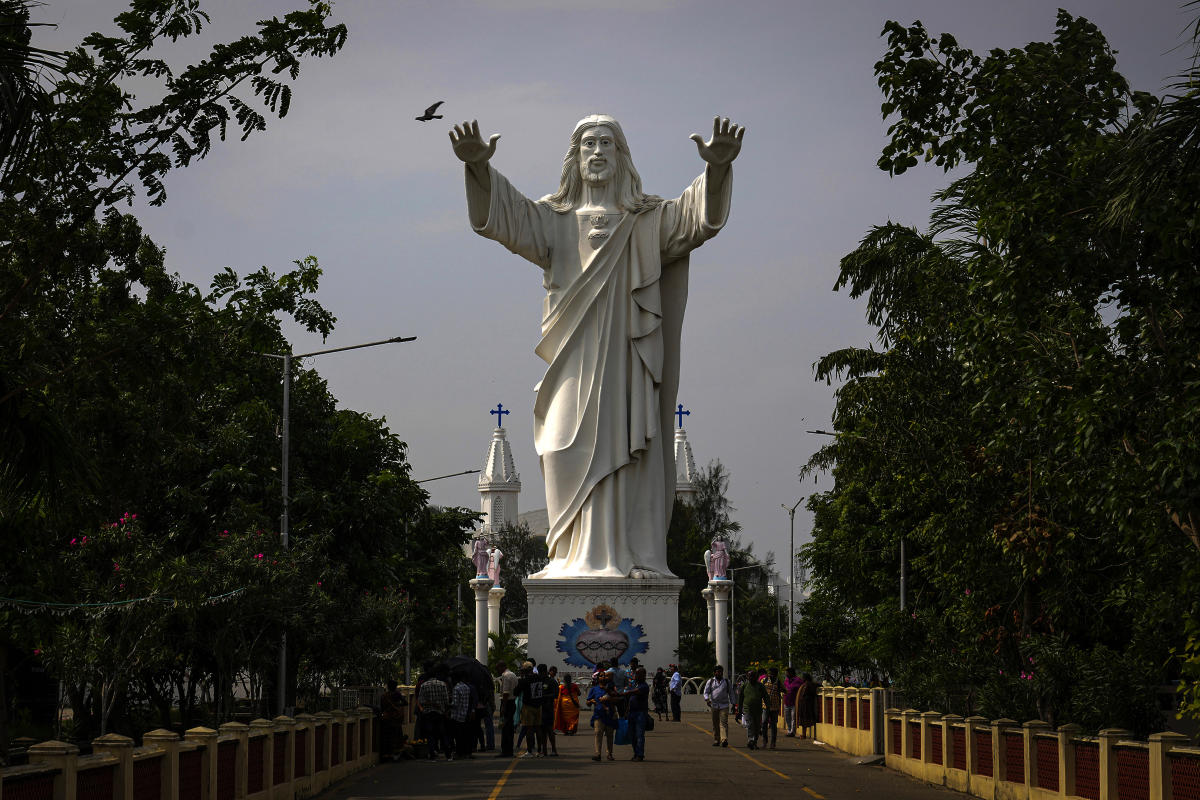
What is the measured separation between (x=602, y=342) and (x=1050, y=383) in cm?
2375

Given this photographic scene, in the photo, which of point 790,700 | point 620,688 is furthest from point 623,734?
point 790,700

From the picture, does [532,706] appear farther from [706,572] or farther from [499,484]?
[499,484]

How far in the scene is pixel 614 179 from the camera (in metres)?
37.8

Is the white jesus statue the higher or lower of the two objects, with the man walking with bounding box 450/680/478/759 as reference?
higher

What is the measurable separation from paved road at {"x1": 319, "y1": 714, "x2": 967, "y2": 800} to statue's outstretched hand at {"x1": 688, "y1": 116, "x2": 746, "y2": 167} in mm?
13109

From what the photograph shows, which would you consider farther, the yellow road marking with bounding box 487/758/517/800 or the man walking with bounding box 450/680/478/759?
the man walking with bounding box 450/680/478/759

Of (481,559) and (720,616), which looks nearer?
(720,616)

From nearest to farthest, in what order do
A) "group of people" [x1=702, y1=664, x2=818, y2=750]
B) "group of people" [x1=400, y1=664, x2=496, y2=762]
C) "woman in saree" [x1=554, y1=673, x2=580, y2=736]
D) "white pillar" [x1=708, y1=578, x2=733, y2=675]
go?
1. "group of people" [x1=400, y1=664, x2=496, y2=762]
2. "group of people" [x1=702, y1=664, x2=818, y2=750]
3. "woman in saree" [x1=554, y1=673, x2=580, y2=736]
4. "white pillar" [x1=708, y1=578, x2=733, y2=675]

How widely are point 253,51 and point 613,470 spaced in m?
24.4

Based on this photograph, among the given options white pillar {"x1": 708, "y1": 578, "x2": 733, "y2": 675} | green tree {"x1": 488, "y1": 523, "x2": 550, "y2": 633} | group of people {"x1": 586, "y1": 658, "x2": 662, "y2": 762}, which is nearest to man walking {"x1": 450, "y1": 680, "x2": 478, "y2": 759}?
group of people {"x1": 586, "y1": 658, "x2": 662, "y2": 762}

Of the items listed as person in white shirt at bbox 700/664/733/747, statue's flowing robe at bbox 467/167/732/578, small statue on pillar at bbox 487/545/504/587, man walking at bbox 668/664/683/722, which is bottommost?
man walking at bbox 668/664/683/722

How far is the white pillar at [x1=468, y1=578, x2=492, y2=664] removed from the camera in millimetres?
44031

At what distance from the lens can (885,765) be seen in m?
23.6

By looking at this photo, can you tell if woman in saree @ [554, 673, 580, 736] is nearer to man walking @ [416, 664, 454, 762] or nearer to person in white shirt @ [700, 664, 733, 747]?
person in white shirt @ [700, 664, 733, 747]
